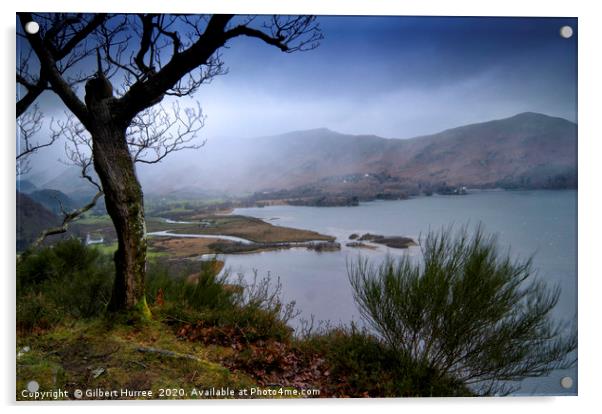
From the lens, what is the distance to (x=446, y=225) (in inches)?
146

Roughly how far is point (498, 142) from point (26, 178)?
12.6 feet

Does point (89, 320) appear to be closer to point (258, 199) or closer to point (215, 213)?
point (215, 213)

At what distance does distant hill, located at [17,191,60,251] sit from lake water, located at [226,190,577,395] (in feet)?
5.03

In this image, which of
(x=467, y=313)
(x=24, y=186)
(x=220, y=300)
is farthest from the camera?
(x=220, y=300)

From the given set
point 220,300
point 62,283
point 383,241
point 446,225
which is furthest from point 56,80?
point 446,225

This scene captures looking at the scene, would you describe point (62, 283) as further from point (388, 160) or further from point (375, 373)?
point (388, 160)

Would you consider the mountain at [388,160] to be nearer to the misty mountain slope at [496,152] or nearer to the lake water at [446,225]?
the misty mountain slope at [496,152]

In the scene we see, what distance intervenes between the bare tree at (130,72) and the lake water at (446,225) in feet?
2.95

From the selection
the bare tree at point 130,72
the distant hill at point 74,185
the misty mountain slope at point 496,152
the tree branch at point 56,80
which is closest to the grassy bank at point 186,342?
the bare tree at point 130,72

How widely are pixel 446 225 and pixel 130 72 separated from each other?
289cm

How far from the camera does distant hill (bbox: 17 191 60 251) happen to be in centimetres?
367

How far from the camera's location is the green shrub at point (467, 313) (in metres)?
3.50
